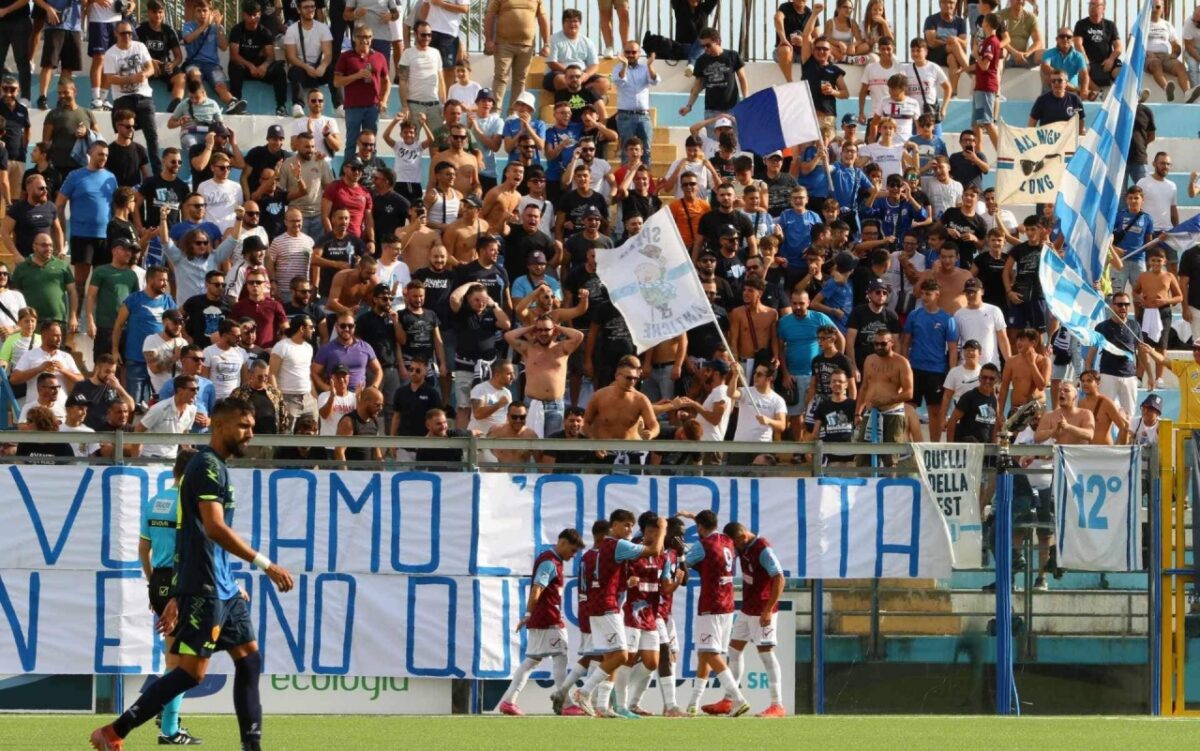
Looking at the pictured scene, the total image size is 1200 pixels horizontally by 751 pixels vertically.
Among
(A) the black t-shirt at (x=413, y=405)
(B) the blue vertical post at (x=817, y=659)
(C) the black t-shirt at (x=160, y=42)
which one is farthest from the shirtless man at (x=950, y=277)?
(C) the black t-shirt at (x=160, y=42)

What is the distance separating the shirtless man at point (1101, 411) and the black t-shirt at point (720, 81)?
743cm

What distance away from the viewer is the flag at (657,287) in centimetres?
1898

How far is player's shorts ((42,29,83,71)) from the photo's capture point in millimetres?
24422

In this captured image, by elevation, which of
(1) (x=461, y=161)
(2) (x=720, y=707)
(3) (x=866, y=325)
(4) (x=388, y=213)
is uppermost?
(1) (x=461, y=161)

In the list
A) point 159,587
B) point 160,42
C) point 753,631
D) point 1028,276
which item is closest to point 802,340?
point 1028,276

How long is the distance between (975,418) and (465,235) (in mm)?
5208

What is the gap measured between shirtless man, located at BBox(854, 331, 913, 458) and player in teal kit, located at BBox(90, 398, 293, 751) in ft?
33.4

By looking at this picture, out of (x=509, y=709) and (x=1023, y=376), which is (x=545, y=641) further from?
(x=1023, y=376)

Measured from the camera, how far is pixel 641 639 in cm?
1648

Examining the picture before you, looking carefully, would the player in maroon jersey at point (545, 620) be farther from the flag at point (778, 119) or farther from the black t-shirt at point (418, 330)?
the flag at point (778, 119)

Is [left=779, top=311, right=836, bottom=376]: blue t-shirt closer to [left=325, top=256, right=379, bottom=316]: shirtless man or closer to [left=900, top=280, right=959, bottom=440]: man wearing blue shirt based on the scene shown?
[left=900, top=280, right=959, bottom=440]: man wearing blue shirt

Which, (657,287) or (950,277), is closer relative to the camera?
(657,287)

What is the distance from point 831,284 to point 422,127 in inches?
219

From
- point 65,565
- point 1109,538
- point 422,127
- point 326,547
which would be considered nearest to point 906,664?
point 1109,538
